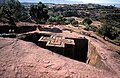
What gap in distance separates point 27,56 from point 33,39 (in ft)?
31.5

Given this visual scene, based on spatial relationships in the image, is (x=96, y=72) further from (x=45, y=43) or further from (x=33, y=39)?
(x=33, y=39)

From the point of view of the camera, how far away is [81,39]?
16562 mm

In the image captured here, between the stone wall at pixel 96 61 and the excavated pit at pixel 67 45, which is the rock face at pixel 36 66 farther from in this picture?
the excavated pit at pixel 67 45

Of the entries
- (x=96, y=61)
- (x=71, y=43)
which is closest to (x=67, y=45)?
(x=71, y=43)

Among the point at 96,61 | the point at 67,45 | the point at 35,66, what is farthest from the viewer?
the point at 67,45

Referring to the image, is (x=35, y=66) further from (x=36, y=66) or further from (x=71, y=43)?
(x=71, y=43)

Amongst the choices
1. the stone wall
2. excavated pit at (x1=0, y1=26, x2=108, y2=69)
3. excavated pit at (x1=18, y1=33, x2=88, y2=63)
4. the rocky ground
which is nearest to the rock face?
the rocky ground

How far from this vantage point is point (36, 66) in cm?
687

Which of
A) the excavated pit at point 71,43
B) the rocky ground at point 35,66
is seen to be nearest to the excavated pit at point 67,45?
the excavated pit at point 71,43

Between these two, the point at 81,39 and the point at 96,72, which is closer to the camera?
the point at 96,72

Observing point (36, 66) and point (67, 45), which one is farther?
point (67, 45)

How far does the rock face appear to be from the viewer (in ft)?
20.7

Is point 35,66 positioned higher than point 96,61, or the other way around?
point 35,66

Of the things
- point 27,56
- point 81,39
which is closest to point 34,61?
point 27,56
